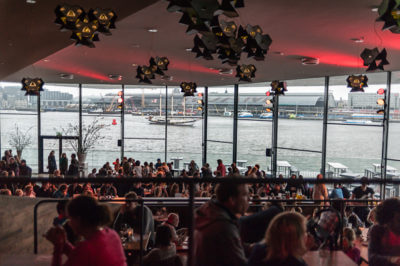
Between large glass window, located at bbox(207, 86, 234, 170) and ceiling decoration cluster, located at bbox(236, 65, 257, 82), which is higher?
ceiling decoration cluster, located at bbox(236, 65, 257, 82)

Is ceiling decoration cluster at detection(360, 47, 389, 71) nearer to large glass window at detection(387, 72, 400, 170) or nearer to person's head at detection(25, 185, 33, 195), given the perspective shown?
large glass window at detection(387, 72, 400, 170)

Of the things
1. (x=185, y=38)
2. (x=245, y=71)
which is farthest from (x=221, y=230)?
(x=245, y=71)

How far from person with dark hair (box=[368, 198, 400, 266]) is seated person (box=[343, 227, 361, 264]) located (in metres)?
1.04

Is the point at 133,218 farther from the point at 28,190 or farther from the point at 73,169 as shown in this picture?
the point at 73,169

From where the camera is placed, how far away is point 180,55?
361 inches

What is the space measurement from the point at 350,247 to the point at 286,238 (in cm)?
219

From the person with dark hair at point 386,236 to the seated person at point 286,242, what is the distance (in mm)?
1030

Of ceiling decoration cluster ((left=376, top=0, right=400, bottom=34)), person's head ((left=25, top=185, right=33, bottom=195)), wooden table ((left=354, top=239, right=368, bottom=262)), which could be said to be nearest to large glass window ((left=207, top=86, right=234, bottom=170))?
person's head ((left=25, top=185, right=33, bottom=195))

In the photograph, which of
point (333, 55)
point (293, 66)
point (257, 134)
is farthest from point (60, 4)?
point (257, 134)

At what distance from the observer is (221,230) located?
1906 mm

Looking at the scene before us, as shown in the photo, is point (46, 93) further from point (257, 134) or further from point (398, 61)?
point (398, 61)

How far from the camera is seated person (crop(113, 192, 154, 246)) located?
16.6ft

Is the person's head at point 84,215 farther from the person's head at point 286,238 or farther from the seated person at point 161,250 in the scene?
the seated person at point 161,250

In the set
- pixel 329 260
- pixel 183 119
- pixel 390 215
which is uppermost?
pixel 183 119
